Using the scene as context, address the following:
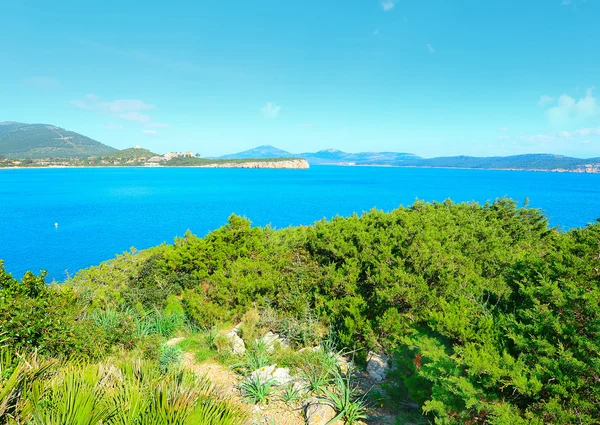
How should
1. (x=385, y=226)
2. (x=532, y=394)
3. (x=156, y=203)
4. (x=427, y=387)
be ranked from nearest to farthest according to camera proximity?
(x=532, y=394)
(x=427, y=387)
(x=385, y=226)
(x=156, y=203)

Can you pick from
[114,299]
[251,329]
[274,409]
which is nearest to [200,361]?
[251,329]

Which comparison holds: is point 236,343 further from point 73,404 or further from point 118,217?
point 118,217

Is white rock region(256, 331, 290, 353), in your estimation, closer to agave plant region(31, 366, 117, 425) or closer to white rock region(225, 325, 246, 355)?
white rock region(225, 325, 246, 355)

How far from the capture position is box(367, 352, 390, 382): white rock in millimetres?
6488

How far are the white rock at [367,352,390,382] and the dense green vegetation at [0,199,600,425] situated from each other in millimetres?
330

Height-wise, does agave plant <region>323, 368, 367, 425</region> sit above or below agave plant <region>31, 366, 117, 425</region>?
below

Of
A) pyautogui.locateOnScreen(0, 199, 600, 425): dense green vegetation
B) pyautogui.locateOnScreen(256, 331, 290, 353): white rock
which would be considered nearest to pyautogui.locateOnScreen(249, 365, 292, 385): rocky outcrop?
pyautogui.locateOnScreen(0, 199, 600, 425): dense green vegetation

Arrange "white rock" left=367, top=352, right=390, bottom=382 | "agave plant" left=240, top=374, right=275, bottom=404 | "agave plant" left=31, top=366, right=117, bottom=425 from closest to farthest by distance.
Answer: "agave plant" left=31, top=366, right=117, bottom=425, "agave plant" left=240, top=374, right=275, bottom=404, "white rock" left=367, top=352, right=390, bottom=382

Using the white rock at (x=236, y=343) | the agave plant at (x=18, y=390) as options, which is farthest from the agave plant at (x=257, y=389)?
the agave plant at (x=18, y=390)

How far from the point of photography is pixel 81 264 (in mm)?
29500

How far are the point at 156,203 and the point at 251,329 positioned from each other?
66758 millimetres

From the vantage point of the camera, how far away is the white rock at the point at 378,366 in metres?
6.49

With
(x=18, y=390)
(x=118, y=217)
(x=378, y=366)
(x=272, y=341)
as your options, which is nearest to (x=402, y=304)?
(x=378, y=366)

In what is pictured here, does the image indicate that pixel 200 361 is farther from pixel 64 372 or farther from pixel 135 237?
pixel 135 237
